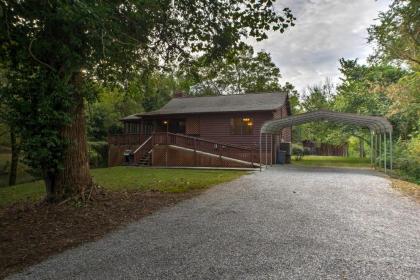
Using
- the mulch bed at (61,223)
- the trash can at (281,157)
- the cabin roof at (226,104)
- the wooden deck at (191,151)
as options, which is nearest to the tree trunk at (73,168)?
the mulch bed at (61,223)

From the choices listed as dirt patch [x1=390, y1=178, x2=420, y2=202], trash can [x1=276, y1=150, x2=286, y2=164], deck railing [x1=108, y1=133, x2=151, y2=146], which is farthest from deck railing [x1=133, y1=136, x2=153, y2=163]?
dirt patch [x1=390, y1=178, x2=420, y2=202]

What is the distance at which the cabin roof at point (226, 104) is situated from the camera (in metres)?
20.2

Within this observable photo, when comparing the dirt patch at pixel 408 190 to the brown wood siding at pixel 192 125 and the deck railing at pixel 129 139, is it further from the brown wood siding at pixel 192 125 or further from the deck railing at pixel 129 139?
the deck railing at pixel 129 139

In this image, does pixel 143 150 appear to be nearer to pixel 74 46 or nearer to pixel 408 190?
pixel 74 46

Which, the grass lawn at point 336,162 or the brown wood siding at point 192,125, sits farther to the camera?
the brown wood siding at point 192,125

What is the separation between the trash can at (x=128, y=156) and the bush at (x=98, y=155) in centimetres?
291

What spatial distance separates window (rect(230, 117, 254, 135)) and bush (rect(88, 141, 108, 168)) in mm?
10532

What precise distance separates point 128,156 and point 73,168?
495 inches

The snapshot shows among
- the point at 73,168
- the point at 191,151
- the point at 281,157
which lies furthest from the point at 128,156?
the point at 73,168

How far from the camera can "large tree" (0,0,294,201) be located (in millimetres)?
6043

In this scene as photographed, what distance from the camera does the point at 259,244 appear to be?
4418mm

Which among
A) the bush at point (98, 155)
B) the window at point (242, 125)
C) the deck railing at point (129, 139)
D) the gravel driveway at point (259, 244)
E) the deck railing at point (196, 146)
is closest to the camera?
the gravel driveway at point (259, 244)

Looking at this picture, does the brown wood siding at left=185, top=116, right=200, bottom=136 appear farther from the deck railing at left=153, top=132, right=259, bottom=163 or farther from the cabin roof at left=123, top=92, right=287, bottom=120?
the deck railing at left=153, top=132, right=259, bottom=163

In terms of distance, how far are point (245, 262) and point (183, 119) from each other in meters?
19.4
